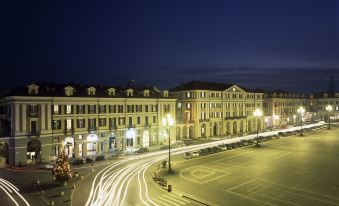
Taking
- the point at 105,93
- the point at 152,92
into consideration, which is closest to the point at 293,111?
the point at 152,92

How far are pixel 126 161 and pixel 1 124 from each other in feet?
83.4

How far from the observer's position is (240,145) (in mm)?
64562

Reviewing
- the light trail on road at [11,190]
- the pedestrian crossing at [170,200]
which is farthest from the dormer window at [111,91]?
the pedestrian crossing at [170,200]

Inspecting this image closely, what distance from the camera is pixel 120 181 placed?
3691 cm

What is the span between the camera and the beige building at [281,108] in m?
116

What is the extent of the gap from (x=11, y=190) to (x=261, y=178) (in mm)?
31035

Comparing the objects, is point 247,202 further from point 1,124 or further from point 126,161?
point 1,124

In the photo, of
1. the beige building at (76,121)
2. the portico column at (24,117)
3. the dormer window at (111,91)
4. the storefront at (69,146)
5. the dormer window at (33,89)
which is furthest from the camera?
the dormer window at (111,91)

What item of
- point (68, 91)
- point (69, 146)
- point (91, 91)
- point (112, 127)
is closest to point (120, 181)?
point (69, 146)

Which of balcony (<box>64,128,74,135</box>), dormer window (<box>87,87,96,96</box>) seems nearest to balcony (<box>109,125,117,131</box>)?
dormer window (<box>87,87,96,96</box>)

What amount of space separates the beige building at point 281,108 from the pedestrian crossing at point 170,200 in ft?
299

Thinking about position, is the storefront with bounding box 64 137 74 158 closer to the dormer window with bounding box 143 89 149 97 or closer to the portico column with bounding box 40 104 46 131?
the portico column with bounding box 40 104 46 131

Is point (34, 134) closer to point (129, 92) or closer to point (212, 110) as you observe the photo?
point (129, 92)

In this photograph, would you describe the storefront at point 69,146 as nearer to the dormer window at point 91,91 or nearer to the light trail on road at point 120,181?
the dormer window at point 91,91
